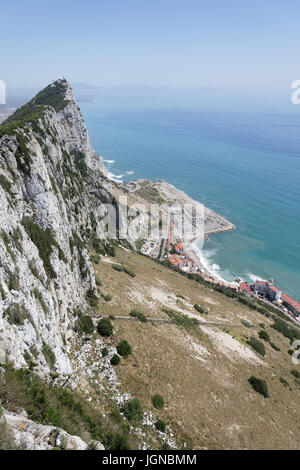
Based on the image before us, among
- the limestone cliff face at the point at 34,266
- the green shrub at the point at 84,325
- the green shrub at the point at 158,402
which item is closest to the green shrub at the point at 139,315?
the limestone cliff face at the point at 34,266

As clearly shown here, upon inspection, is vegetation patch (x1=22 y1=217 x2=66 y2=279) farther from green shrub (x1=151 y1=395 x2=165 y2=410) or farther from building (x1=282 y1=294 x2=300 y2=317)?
building (x1=282 y1=294 x2=300 y2=317)

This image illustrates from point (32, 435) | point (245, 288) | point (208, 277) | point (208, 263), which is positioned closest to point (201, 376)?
point (32, 435)

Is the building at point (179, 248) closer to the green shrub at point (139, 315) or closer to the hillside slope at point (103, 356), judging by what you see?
the hillside slope at point (103, 356)

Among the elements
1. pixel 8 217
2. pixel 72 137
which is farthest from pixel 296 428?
pixel 72 137

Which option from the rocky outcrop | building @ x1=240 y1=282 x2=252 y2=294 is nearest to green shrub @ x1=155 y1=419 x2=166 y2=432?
the rocky outcrop

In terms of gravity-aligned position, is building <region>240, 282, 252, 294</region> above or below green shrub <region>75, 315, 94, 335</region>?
below

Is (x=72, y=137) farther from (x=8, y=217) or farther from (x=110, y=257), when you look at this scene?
(x=8, y=217)

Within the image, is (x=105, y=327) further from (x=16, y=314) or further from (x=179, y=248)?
(x=179, y=248)
